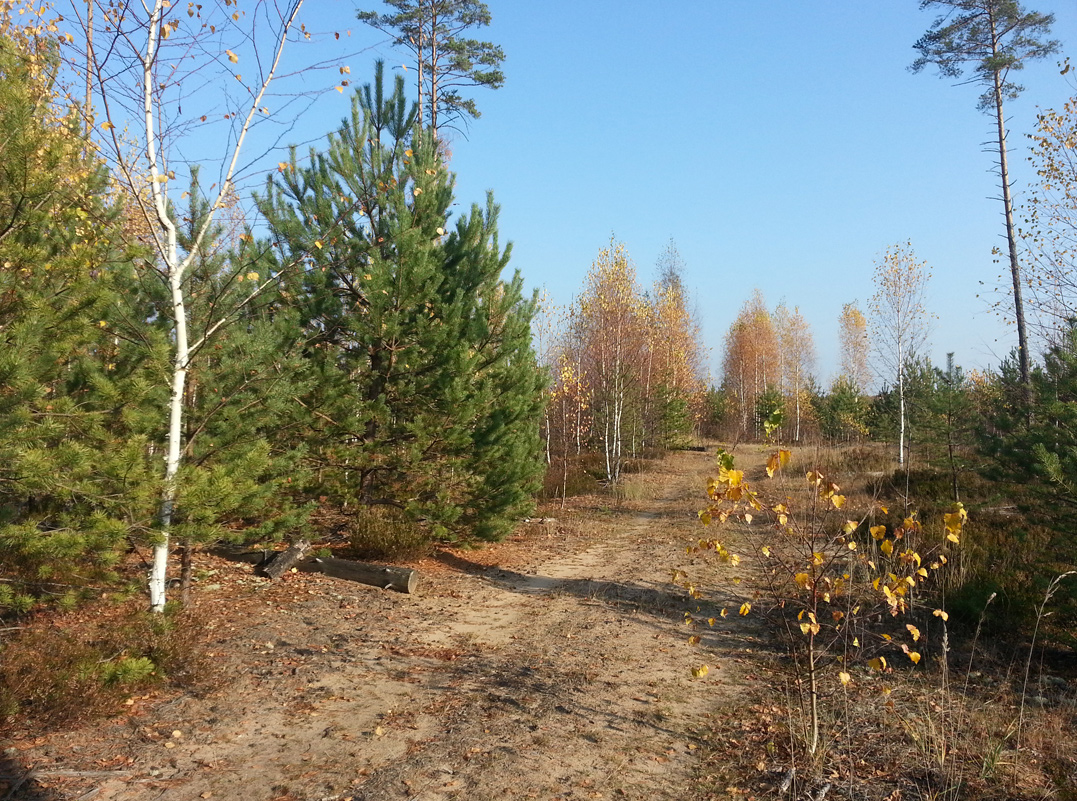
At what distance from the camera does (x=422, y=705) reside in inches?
194

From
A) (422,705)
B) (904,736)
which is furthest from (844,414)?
(422,705)

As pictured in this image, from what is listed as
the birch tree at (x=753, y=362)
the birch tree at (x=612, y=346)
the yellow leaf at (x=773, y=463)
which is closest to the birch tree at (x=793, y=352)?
the birch tree at (x=753, y=362)

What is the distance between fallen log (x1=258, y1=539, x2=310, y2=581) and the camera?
8.18m

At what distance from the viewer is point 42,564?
5484mm

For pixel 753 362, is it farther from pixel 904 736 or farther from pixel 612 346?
pixel 904 736

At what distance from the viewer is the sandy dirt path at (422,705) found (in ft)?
12.5

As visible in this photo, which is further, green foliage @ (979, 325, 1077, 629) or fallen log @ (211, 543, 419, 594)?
fallen log @ (211, 543, 419, 594)

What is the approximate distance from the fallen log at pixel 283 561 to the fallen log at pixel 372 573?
0.83ft

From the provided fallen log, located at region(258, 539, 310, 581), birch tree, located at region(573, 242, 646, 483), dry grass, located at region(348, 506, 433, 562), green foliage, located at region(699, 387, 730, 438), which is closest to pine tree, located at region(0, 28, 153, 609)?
fallen log, located at region(258, 539, 310, 581)

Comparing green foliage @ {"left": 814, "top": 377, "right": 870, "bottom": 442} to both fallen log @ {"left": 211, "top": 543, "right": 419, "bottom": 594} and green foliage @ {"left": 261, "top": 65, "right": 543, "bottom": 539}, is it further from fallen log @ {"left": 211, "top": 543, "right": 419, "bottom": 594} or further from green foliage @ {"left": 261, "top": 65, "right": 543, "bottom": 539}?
fallen log @ {"left": 211, "top": 543, "right": 419, "bottom": 594}

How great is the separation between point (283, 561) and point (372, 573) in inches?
42.1

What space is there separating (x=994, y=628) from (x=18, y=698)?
8.07m

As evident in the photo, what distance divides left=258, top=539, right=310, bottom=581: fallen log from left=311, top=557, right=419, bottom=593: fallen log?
254 millimetres

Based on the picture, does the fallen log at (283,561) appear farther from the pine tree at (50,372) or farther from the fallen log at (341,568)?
the pine tree at (50,372)
